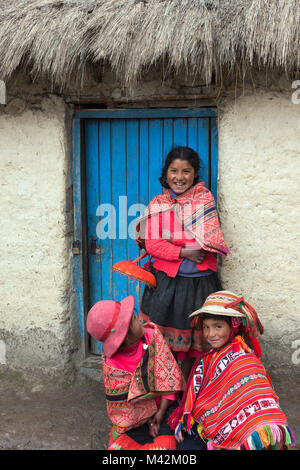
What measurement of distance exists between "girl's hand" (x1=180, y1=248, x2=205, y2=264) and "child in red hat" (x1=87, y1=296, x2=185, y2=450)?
26.2 inches

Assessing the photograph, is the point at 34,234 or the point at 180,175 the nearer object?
the point at 180,175

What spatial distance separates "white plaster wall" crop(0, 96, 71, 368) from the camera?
3469mm

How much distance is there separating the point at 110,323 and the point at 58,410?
1.46 m

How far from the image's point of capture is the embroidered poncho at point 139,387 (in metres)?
2.32

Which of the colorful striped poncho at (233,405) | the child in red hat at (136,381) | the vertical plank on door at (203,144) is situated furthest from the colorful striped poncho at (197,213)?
the child in red hat at (136,381)

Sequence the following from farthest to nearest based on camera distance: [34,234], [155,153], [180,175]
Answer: [34,234]
[155,153]
[180,175]

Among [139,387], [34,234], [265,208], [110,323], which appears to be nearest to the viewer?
[110,323]

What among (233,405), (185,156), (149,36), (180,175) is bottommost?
(233,405)

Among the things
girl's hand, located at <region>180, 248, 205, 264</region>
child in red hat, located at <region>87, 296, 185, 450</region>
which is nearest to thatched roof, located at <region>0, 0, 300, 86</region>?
girl's hand, located at <region>180, 248, 205, 264</region>

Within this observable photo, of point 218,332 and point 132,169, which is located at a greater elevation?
point 132,169

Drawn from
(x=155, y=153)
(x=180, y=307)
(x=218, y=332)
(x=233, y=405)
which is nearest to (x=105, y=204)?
(x=155, y=153)

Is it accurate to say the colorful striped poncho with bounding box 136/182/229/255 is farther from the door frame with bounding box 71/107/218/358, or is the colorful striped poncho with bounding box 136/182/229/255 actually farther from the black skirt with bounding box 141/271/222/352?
the door frame with bounding box 71/107/218/358

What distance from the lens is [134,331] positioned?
7.44 ft

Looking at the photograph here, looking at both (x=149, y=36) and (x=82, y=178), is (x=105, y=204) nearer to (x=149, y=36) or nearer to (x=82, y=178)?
(x=82, y=178)
